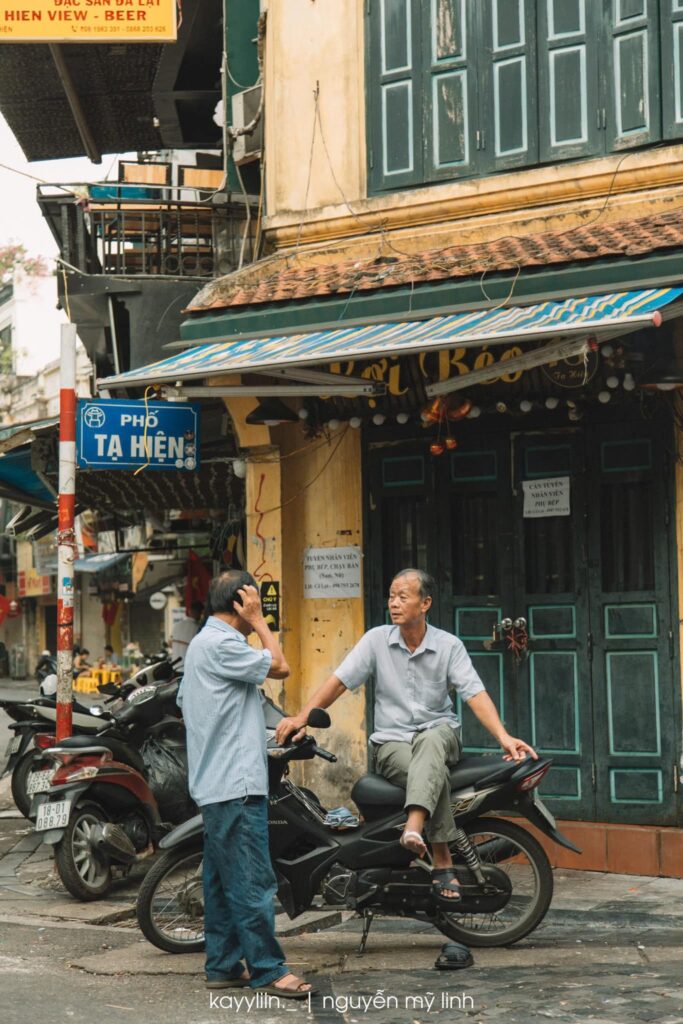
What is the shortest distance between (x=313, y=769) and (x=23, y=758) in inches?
104

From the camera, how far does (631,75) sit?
30.5 ft

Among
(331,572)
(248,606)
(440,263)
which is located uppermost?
(440,263)

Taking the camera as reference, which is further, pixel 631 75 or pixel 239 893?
pixel 631 75

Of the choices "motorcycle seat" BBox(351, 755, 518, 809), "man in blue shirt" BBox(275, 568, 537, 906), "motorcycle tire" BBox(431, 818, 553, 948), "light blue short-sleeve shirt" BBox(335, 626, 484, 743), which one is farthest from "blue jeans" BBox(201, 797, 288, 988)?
"motorcycle tire" BBox(431, 818, 553, 948)

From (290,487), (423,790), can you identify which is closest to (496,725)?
(423,790)

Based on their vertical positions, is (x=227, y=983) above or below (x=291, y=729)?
below

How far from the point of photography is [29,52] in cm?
1288

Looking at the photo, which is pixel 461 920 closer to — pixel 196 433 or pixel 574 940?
pixel 574 940

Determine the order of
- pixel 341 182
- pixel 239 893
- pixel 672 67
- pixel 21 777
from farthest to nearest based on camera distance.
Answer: pixel 21 777 → pixel 341 182 → pixel 672 67 → pixel 239 893

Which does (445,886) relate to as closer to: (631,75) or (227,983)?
(227,983)

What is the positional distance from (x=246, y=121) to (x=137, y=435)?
121 inches

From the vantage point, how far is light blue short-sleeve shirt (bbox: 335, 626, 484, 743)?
22.1 ft

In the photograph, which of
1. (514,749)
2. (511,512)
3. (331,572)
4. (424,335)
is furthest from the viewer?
(331,572)

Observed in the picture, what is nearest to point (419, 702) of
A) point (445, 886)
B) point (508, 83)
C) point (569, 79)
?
point (445, 886)
